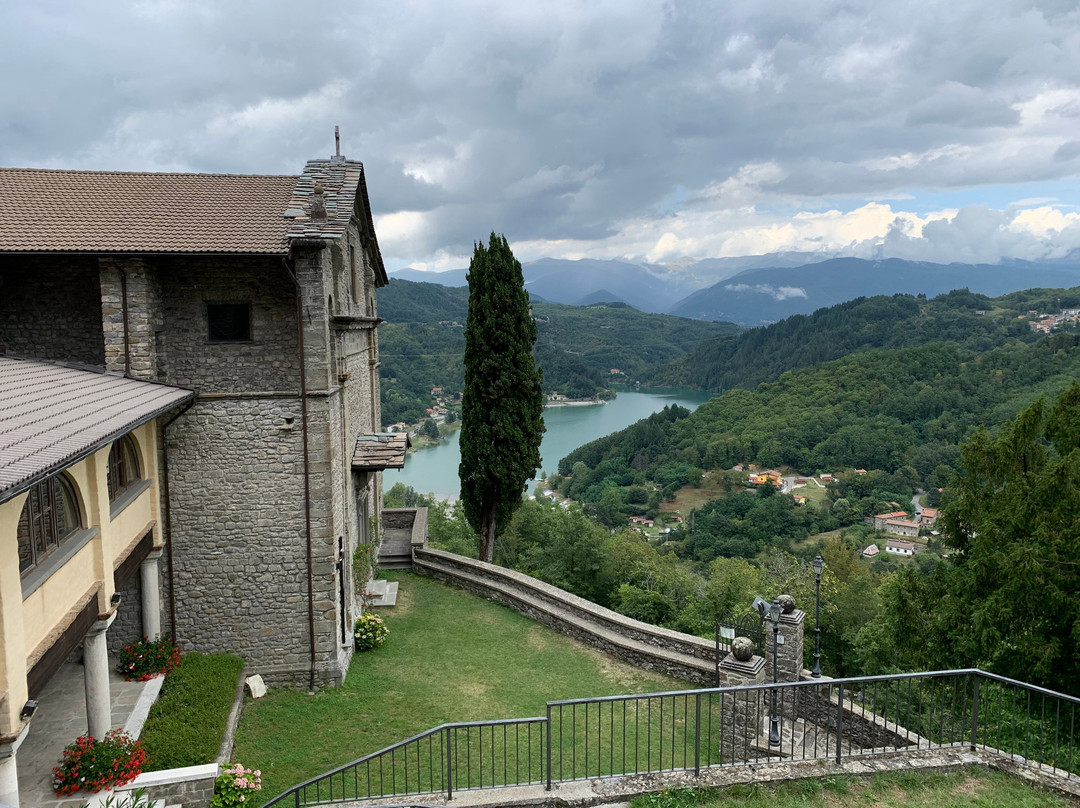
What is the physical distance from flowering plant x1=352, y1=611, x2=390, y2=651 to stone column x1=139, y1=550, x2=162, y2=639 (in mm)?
3445

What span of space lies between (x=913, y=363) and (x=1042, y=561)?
83.9 meters

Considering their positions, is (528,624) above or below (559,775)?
below

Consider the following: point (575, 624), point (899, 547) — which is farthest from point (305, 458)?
point (899, 547)

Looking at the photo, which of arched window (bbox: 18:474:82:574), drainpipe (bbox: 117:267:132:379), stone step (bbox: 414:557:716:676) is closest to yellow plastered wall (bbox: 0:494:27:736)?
arched window (bbox: 18:474:82:574)

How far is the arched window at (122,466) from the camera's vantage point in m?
8.86

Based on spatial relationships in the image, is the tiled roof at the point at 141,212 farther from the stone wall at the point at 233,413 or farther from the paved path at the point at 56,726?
the paved path at the point at 56,726

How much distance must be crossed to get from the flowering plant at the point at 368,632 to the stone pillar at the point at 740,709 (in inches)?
247

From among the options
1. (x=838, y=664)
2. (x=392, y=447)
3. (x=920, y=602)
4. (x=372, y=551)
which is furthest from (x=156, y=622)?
(x=838, y=664)

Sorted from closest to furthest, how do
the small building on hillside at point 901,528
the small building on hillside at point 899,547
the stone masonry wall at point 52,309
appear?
the stone masonry wall at point 52,309 → the small building on hillside at point 899,547 → the small building on hillside at point 901,528

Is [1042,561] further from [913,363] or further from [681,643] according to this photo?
[913,363]

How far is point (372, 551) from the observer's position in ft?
51.9

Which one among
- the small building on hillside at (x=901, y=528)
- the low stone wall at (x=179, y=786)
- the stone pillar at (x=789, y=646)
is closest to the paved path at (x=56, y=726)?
the low stone wall at (x=179, y=786)

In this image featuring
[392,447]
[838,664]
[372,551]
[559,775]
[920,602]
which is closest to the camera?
[559,775]

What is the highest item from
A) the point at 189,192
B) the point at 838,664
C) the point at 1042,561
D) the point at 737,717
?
the point at 189,192
